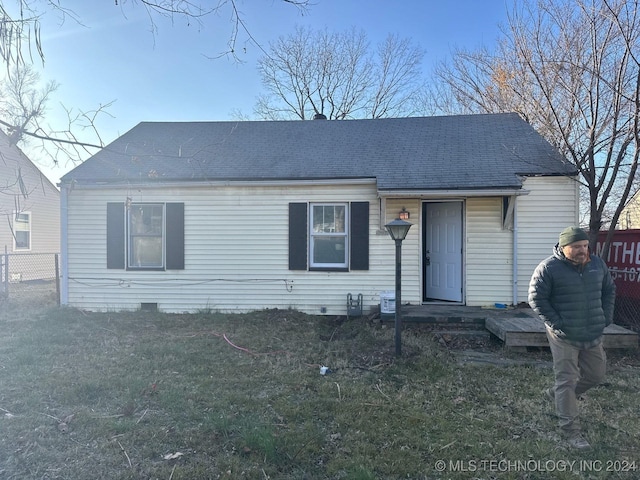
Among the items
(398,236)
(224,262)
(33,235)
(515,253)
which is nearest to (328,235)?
(224,262)

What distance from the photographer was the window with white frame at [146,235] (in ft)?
27.2

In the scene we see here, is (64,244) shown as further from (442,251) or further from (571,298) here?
(571,298)

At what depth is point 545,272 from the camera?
3.18 meters

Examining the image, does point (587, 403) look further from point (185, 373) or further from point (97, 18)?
point (97, 18)

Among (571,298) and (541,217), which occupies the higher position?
(541,217)

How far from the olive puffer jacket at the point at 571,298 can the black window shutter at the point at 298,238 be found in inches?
201

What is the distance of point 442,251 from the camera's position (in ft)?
26.6

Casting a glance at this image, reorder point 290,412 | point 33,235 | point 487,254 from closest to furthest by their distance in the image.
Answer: point 290,412 < point 487,254 < point 33,235

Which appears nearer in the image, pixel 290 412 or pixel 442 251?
pixel 290 412

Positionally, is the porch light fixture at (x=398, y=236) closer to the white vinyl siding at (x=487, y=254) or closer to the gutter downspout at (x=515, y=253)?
the white vinyl siding at (x=487, y=254)

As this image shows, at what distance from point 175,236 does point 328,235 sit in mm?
3139

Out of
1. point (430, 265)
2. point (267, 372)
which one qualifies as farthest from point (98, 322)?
point (430, 265)

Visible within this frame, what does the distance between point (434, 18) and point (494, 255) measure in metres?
6.80

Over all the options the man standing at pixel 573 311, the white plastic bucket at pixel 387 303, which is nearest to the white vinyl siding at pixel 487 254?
the white plastic bucket at pixel 387 303
